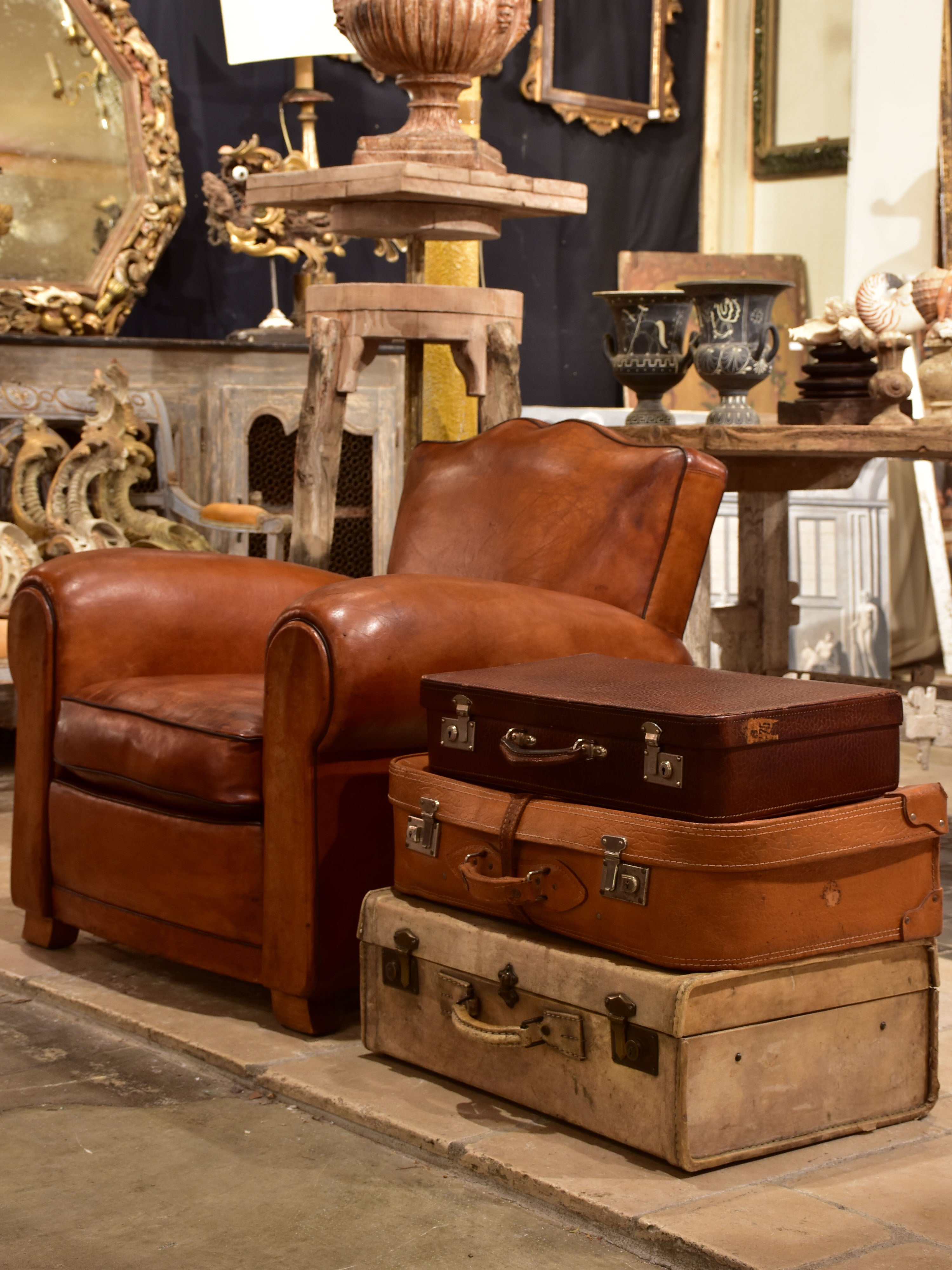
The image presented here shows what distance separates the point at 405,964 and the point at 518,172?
4.10 meters

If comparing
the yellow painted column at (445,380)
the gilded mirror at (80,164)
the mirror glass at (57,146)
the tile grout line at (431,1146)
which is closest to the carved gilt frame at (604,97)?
the yellow painted column at (445,380)

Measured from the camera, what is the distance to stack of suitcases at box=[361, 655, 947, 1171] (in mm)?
1848

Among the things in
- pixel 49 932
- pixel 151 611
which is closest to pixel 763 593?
pixel 151 611

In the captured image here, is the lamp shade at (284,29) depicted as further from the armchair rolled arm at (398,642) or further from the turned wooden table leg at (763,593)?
the armchair rolled arm at (398,642)

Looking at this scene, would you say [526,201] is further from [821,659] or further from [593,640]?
[821,659]

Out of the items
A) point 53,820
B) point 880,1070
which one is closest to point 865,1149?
point 880,1070

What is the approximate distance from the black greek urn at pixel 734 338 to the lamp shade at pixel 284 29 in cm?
154

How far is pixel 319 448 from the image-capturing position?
329 cm

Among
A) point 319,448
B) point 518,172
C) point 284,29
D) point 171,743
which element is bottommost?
point 171,743

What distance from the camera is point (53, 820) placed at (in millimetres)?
2717

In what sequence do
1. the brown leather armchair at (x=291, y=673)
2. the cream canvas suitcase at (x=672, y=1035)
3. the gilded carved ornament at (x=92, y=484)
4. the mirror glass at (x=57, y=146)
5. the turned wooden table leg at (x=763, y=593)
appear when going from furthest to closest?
the mirror glass at (x=57, y=146), the gilded carved ornament at (x=92, y=484), the turned wooden table leg at (x=763, y=593), the brown leather armchair at (x=291, y=673), the cream canvas suitcase at (x=672, y=1035)

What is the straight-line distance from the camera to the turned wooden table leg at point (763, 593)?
4.24m

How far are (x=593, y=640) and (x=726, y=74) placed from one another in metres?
4.25

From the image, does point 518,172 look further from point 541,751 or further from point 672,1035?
point 672,1035
